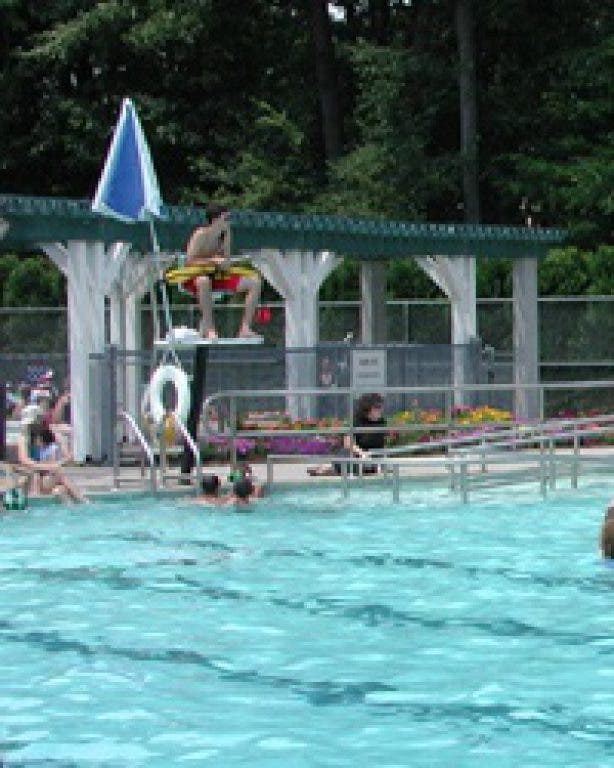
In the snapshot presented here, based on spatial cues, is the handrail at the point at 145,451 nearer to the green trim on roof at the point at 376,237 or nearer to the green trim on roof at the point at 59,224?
the green trim on roof at the point at 59,224

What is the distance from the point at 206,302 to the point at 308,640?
10.3 meters

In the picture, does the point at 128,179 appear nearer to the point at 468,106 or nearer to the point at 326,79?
the point at 468,106

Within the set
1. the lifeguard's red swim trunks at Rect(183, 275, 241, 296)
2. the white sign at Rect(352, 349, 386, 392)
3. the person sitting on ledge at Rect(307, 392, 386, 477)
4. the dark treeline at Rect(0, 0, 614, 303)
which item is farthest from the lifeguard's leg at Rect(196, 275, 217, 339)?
the dark treeline at Rect(0, 0, 614, 303)

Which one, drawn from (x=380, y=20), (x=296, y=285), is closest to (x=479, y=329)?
(x=296, y=285)

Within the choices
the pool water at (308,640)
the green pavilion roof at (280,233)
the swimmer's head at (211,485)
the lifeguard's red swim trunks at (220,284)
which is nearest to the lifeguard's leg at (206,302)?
the lifeguard's red swim trunks at (220,284)

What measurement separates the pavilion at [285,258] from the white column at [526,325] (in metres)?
0.02

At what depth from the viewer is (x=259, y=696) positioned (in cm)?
1045

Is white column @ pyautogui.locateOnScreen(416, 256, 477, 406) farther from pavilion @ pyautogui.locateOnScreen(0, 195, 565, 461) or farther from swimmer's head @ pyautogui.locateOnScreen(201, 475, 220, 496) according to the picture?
swimmer's head @ pyautogui.locateOnScreen(201, 475, 220, 496)

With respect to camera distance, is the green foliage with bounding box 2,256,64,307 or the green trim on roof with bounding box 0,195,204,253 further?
the green foliage with bounding box 2,256,64,307

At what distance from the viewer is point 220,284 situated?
73.8 feet

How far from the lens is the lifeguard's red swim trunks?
2241cm

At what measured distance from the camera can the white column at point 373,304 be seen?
114 feet

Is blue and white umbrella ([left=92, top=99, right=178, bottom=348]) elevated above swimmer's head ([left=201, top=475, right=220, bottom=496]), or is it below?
above

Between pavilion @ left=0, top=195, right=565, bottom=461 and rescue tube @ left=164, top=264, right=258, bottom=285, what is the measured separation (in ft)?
10.8
